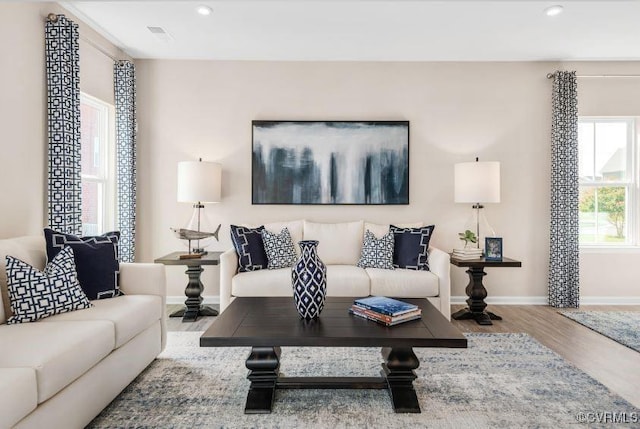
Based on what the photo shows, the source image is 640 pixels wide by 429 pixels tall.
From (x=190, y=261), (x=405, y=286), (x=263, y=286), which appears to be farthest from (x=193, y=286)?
(x=405, y=286)

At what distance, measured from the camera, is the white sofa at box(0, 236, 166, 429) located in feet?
4.86

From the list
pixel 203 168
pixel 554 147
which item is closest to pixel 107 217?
pixel 203 168

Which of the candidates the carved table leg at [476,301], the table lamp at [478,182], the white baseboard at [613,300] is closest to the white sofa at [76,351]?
the carved table leg at [476,301]

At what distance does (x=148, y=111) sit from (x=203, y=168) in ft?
3.72

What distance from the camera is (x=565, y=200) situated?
4.20m

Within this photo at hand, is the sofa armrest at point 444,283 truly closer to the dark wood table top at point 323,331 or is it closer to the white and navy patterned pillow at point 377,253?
the white and navy patterned pillow at point 377,253

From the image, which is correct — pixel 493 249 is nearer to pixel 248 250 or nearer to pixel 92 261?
pixel 248 250

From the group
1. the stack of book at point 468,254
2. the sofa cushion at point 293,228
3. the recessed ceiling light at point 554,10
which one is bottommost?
the stack of book at point 468,254

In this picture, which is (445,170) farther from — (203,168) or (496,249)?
(203,168)

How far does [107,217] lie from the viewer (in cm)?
409

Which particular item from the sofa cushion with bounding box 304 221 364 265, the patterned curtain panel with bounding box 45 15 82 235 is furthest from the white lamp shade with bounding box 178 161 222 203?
the sofa cushion with bounding box 304 221 364 265

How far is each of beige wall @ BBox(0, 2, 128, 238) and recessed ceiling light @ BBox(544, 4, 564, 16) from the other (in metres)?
4.05

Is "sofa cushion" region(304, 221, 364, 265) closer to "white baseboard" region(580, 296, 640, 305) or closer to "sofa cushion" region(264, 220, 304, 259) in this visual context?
"sofa cushion" region(264, 220, 304, 259)

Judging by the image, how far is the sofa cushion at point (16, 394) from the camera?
1328 millimetres
